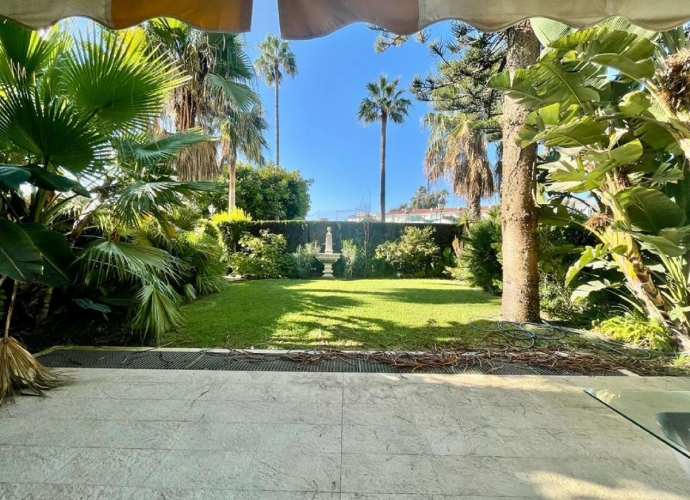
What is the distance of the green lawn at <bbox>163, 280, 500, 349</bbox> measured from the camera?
156 inches

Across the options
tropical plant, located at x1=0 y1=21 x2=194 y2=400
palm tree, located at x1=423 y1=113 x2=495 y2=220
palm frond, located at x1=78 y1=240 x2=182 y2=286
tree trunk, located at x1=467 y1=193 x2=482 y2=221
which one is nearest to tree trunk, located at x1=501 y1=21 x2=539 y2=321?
tropical plant, located at x1=0 y1=21 x2=194 y2=400

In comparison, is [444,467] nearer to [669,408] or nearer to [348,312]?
[669,408]

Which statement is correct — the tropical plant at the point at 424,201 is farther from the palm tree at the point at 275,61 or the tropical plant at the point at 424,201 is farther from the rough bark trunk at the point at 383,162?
the palm tree at the point at 275,61

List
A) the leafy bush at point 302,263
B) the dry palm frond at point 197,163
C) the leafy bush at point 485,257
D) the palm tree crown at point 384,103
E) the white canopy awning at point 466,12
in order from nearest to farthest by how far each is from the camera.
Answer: the white canopy awning at point 466,12 < the leafy bush at point 485,257 < the dry palm frond at point 197,163 < the leafy bush at point 302,263 < the palm tree crown at point 384,103

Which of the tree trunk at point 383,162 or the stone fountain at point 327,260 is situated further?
the tree trunk at point 383,162

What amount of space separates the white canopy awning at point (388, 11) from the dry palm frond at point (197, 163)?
680 cm

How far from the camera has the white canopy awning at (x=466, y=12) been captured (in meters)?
1.49

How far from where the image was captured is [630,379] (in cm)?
279

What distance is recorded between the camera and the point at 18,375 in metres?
2.50

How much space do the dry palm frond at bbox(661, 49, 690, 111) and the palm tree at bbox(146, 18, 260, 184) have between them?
7462 mm

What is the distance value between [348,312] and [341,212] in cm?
874

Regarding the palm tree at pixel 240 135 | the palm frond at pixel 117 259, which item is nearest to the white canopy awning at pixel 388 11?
the palm frond at pixel 117 259

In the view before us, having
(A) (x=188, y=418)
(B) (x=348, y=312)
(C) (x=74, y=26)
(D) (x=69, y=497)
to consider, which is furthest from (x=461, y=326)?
(C) (x=74, y=26)

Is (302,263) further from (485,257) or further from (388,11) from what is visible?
(388,11)
